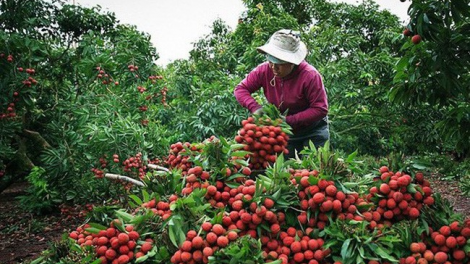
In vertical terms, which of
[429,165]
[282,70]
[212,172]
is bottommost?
[429,165]

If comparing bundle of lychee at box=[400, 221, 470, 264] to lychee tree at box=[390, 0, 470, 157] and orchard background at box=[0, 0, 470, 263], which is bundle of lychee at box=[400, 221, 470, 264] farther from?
lychee tree at box=[390, 0, 470, 157]

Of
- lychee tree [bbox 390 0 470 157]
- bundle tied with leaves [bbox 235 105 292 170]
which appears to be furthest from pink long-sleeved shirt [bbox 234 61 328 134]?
bundle tied with leaves [bbox 235 105 292 170]

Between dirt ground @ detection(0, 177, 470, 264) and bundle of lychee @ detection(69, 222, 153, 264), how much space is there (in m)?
2.61

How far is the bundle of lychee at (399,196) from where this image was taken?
6.00 feet

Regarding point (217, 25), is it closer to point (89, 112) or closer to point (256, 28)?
point (256, 28)

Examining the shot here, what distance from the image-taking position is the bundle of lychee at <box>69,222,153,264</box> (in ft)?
5.57

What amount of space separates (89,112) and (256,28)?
373 cm

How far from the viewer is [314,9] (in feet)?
34.6

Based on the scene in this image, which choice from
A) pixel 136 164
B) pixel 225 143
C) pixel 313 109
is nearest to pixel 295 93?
pixel 313 109

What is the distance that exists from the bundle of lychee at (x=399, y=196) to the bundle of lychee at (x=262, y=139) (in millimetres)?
520

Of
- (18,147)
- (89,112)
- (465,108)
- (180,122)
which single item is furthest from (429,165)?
(18,147)

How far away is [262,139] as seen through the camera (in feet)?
7.17

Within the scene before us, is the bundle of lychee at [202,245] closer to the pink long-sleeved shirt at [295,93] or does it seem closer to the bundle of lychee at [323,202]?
the bundle of lychee at [323,202]

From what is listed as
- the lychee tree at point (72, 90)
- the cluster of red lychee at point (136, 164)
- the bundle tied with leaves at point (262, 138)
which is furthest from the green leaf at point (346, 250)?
the lychee tree at point (72, 90)
